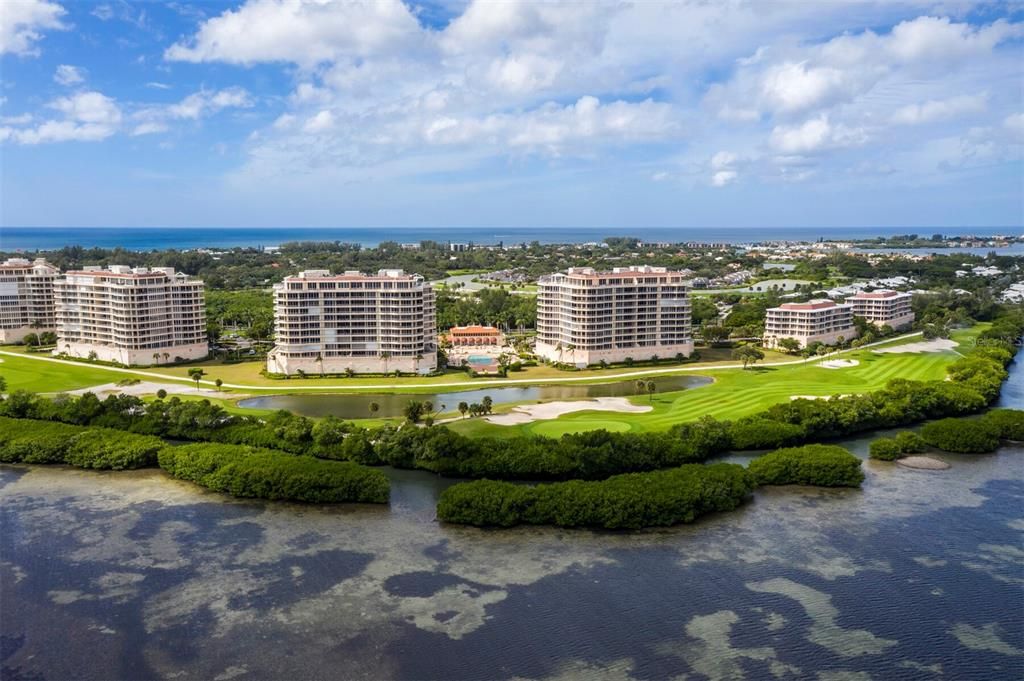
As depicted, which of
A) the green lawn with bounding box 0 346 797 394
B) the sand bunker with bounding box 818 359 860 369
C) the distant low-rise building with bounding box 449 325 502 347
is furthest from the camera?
the distant low-rise building with bounding box 449 325 502 347

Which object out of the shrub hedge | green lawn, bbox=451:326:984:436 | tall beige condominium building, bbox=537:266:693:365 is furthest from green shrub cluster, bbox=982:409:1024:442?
tall beige condominium building, bbox=537:266:693:365

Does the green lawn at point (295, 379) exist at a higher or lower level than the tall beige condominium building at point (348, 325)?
lower

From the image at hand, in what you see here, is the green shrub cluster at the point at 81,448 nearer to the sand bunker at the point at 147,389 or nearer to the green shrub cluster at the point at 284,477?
the green shrub cluster at the point at 284,477

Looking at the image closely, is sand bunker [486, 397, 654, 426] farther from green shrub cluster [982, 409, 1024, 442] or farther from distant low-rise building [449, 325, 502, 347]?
distant low-rise building [449, 325, 502, 347]

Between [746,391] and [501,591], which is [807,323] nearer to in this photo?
[746,391]

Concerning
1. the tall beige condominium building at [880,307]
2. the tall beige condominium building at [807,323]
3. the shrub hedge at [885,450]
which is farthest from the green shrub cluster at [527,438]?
the tall beige condominium building at [880,307]

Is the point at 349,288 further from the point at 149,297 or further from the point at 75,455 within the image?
the point at 75,455

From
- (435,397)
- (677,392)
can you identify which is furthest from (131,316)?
(677,392)
